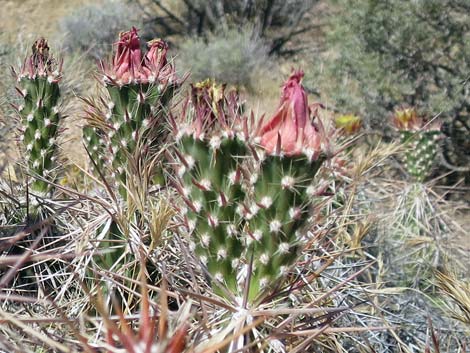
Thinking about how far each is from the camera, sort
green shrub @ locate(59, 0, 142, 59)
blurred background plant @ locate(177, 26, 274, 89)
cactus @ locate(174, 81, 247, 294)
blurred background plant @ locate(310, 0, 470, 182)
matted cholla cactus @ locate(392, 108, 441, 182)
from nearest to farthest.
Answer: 1. cactus @ locate(174, 81, 247, 294)
2. matted cholla cactus @ locate(392, 108, 441, 182)
3. blurred background plant @ locate(310, 0, 470, 182)
4. blurred background plant @ locate(177, 26, 274, 89)
5. green shrub @ locate(59, 0, 142, 59)

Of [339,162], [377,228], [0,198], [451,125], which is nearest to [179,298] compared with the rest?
[0,198]

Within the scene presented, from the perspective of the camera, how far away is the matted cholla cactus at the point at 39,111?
2613mm

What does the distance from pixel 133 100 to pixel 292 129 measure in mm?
895

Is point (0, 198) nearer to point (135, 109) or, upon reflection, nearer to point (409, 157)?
point (135, 109)

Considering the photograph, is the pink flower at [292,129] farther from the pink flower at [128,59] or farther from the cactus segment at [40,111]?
the cactus segment at [40,111]

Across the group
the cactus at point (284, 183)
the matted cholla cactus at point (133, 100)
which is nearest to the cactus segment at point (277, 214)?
the cactus at point (284, 183)

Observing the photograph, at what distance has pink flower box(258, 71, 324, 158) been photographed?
1.58 meters

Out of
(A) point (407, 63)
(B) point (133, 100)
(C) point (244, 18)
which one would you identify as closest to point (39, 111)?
(B) point (133, 100)

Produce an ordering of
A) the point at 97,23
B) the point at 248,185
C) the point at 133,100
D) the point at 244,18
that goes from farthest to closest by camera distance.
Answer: the point at 244,18
the point at 97,23
the point at 133,100
the point at 248,185

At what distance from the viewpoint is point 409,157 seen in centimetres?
470

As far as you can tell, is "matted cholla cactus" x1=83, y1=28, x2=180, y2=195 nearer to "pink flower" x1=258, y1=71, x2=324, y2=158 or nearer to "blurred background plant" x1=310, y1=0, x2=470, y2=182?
"pink flower" x1=258, y1=71, x2=324, y2=158

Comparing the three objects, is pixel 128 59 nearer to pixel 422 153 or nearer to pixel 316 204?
pixel 316 204

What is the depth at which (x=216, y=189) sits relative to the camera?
1.75 meters

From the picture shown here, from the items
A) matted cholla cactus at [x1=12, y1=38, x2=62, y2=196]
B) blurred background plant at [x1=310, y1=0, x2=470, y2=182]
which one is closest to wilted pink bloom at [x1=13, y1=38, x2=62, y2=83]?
matted cholla cactus at [x1=12, y1=38, x2=62, y2=196]
